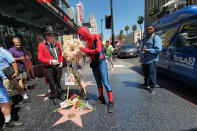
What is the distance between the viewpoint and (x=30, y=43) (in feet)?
27.0

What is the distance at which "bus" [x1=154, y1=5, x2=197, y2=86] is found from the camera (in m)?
2.79

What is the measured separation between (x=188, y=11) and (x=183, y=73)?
5.68ft

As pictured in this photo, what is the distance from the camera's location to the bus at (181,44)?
279 centimetres

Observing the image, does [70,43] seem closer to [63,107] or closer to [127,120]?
[63,107]

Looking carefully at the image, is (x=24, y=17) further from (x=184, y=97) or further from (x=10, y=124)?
(x=184, y=97)

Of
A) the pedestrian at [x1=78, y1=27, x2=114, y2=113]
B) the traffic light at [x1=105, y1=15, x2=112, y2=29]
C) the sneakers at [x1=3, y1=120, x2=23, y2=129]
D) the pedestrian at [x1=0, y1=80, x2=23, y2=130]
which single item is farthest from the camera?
the traffic light at [x1=105, y1=15, x2=112, y2=29]

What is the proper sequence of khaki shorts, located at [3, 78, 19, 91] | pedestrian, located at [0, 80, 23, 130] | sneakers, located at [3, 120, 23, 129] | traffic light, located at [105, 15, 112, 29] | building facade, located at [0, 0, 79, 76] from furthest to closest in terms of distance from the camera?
traffic light, located at [105, 15, 112, 29]
building facade, located at [0, 0, 79, 76]
khaki shorts, located at [3, 78, 19, 91]
sneakers, located at [3, 120, 23, 129]
pedestrian, located at [0, 80, 23, 130]

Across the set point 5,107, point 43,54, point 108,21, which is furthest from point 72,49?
point 108,21

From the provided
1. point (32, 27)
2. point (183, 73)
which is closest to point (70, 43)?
point (183, 73)

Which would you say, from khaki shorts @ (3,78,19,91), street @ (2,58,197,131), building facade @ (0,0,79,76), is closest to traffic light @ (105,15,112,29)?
building facade @ (0,0,79,76)

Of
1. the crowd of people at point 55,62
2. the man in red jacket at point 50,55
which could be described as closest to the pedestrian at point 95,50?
the crowd of people at point 55,62

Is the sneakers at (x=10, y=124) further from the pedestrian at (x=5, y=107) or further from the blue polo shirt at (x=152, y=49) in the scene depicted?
the blue polo shirt at (x=152, y=49)

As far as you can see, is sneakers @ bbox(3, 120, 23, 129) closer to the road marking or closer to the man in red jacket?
the man in red jacket

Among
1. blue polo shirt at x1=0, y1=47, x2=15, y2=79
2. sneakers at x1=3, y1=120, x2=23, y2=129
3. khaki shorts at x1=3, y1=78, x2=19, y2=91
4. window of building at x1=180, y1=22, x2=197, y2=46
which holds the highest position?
window of building at x1=180, y1=22, x2=197, y2=46
